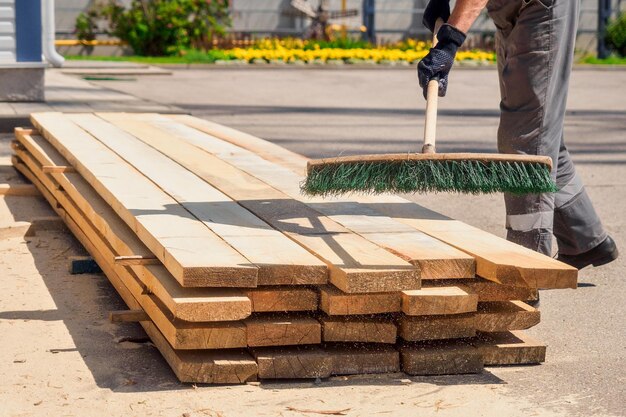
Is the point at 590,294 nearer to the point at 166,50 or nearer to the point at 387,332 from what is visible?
the point at 387,332

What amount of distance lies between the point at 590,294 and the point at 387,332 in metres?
1.73

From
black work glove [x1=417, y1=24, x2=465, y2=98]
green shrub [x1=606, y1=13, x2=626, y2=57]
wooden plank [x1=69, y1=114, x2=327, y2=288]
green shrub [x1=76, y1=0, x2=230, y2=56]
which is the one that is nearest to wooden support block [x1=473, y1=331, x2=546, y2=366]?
wooden plank [x1=69, y1=114, x2=327, y2=288]

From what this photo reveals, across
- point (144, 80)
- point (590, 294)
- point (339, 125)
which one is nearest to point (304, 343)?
point (590, 294)

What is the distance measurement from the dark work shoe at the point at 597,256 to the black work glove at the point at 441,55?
4.33ft

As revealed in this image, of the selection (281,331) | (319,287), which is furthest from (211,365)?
(319,287)

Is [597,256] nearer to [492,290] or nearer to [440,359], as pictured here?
[492,290]

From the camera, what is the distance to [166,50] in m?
25.7

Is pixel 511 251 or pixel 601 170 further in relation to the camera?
pixel 601 170

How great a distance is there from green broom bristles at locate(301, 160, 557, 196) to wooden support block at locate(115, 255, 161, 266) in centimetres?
63

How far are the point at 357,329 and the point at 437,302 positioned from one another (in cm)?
29

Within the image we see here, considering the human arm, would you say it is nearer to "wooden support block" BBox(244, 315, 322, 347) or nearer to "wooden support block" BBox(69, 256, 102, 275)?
"wooden support block" BBox(244, 315, 322, 347)

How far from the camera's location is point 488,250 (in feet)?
13.4

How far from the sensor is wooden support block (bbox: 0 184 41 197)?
296 inches

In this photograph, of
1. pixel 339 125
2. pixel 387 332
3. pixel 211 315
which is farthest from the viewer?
pixel 339 125
